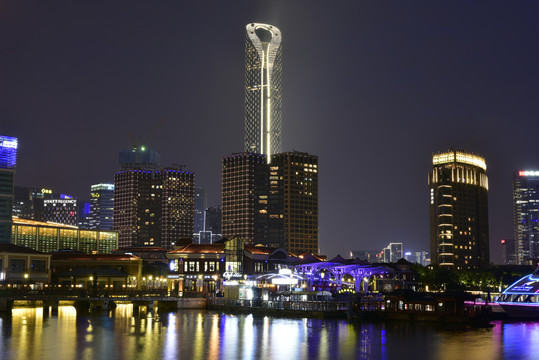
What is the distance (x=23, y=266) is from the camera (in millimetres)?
147625

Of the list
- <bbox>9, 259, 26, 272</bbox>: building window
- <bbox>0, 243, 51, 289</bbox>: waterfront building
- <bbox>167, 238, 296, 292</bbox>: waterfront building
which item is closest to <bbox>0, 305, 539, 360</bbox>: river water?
<bbox>0, 243, 51, 289</bbox>: waterfront building

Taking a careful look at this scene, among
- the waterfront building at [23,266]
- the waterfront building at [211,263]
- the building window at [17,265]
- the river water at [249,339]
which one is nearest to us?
the river water at [249,339]

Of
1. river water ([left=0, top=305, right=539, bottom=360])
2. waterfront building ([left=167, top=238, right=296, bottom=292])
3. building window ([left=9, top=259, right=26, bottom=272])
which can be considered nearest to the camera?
river water ([left=0, top=305, right=539, bottom=360])

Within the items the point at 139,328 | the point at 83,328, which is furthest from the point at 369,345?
the point at 83,328

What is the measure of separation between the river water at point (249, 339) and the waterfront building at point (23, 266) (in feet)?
110

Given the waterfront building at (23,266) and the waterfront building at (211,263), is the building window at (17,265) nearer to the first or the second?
the waterfront building at (23,266)

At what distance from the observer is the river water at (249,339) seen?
70.9m

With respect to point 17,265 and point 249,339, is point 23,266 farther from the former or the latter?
point 249,339

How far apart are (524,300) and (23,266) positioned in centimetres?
10177

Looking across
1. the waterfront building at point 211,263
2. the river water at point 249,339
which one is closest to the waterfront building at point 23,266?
the waterfront building at point 211,263

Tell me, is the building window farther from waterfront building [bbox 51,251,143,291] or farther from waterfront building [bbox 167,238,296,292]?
waterfront building [bbox 167,238,296,292]

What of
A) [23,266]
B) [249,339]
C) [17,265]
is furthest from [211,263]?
[249,339]

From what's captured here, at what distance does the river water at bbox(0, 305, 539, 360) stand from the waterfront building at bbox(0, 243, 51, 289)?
3365cm

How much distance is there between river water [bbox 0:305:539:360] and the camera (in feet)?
233
